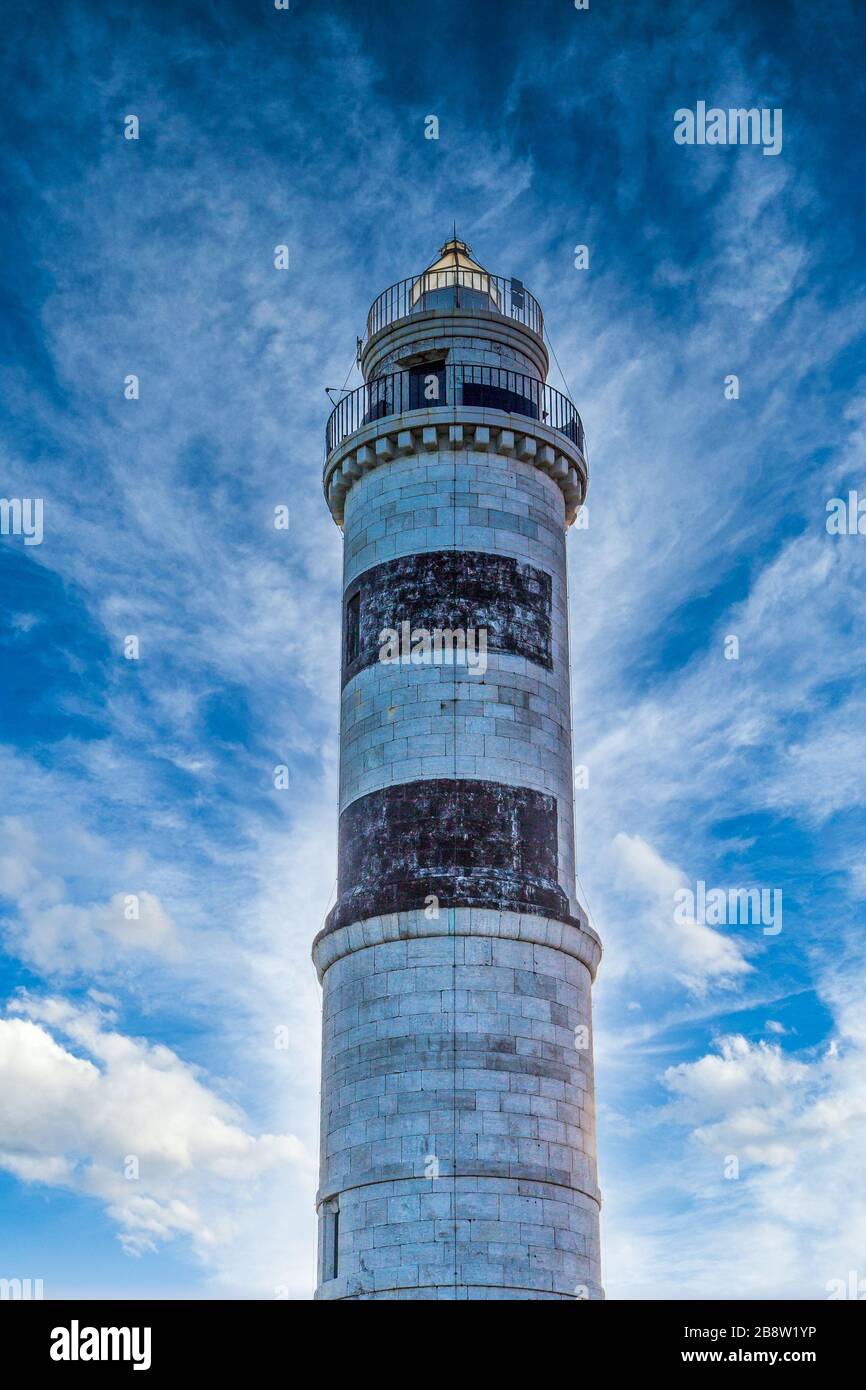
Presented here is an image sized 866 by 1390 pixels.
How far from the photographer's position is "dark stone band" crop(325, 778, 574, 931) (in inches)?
1276

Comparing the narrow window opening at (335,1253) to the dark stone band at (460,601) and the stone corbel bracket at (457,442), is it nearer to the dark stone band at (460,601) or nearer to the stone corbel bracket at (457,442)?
the dark stone band at (460,601)

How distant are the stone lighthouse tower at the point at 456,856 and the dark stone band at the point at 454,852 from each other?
0.17 ft

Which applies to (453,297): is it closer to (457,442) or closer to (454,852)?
(457,442)

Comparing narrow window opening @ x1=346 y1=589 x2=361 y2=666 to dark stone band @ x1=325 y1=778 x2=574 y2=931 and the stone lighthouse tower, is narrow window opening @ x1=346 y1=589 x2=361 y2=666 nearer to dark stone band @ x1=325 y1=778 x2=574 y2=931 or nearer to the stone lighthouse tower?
the stone lighthouse tower

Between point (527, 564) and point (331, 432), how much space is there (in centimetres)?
686

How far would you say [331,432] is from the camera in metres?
39.5

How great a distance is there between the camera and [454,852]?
32656 mm

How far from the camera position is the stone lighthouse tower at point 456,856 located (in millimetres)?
30422
